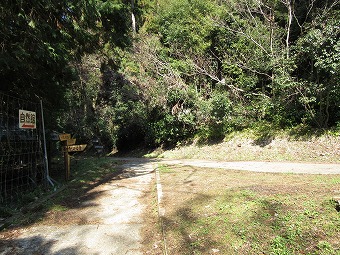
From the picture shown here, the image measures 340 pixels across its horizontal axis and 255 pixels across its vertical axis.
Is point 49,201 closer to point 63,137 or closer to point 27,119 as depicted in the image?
point 27,119

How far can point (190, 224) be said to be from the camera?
12.8ft

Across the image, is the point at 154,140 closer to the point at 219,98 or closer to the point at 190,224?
the point at 219,98

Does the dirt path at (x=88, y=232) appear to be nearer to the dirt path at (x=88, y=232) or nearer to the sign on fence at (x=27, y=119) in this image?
the dirt path at (x=88, y=232)

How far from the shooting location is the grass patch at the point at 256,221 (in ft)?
10.2

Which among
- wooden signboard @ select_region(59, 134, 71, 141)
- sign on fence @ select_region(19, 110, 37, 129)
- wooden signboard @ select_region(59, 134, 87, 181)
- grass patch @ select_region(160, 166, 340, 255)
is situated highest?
sign on fence @ select_region(19, 110, 37, 129)

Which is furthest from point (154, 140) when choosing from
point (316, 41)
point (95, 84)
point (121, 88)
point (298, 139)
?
Result: point (316, 41)

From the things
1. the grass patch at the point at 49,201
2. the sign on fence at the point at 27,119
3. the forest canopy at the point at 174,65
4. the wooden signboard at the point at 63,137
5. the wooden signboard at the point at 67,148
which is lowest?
the grass patch at the point at 49,201

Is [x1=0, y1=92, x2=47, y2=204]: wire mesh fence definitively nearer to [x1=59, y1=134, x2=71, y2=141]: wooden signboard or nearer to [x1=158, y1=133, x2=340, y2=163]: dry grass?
[x1=59, y1=134, x2=71, y2=141]: wooden signboard

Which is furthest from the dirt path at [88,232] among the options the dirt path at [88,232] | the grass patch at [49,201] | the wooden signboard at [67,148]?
the wooden signboard at [67,148]

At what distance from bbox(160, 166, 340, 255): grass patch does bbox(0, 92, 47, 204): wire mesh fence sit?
3.56 metres

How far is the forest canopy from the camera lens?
6340 millimetres

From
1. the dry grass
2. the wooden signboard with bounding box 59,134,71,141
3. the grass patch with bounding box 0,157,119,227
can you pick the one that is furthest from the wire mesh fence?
the dry grass

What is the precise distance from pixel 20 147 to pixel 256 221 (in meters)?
5.70

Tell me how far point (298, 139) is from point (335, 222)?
923cm
